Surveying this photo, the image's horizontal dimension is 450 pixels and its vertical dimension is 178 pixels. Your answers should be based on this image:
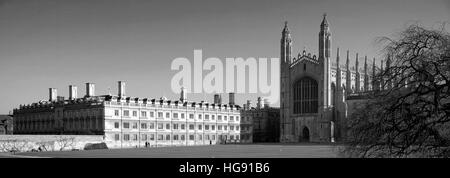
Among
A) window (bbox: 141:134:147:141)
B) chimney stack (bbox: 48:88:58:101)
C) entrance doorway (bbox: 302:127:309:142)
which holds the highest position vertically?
chimney stack (bbox: 48:88:58:101)

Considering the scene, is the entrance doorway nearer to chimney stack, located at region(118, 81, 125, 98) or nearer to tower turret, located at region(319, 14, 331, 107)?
tower turret, located at region(319, 14, 331, 107)

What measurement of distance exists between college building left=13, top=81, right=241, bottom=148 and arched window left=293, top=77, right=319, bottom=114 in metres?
12.0

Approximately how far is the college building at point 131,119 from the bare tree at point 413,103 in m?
60.5

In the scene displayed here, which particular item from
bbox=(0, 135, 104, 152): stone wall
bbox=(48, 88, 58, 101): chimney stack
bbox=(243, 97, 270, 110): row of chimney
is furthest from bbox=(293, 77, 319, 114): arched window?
bbox=(48, 88, 58, 101): chimney stack

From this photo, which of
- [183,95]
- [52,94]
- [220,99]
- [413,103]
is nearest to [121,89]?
[183,95]

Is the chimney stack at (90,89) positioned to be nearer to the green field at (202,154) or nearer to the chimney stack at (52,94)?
the chimney stack at (52,94)

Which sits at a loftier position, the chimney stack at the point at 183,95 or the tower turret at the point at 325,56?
the tower turret at the point at 325,56

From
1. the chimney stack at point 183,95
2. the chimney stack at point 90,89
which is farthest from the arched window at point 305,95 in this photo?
the chimney stack at point 90,89

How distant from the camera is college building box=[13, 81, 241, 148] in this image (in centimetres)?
7800

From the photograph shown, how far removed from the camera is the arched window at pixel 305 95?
10031 cm

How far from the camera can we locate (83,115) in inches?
3145

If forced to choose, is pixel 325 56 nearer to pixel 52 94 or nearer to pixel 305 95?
pixel 305 95
